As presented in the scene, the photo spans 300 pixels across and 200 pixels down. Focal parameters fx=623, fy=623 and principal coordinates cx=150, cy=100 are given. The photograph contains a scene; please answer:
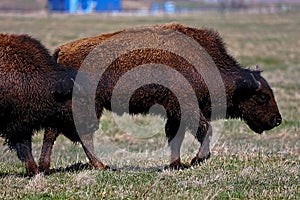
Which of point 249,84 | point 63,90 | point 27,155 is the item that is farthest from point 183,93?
point 27,155

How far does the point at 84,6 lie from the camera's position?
Result: 10075 centimetres

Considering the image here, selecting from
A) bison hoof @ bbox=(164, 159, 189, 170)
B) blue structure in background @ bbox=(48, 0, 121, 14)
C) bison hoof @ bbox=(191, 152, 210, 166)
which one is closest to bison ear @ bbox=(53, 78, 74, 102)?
bison hoof @ bbox=(164, 159, 189, 170)

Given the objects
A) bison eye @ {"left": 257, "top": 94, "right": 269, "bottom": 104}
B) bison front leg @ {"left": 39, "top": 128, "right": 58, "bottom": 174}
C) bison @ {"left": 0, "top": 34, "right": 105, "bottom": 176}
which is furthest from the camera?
bison eye @ {"left": 257, "top": 94, "right": 269, "bottom": 104}

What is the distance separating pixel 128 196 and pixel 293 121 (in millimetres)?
9186

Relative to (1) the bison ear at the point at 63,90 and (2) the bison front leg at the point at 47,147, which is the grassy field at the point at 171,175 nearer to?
(2) the bison front leg at the point at 47,147

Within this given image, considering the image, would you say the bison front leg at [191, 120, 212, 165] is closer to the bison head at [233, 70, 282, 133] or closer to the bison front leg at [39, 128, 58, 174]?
the bison head at [233, 70, 282, 133]

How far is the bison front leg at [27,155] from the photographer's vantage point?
907 cm

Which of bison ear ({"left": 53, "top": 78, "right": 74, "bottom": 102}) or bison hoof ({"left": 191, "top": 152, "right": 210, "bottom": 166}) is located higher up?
bison ear ({"left": 53, "top": 78, "right": 74, "bottom": 102})

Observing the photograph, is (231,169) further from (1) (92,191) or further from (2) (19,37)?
(2) (19,37)

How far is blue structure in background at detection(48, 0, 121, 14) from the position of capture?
98.1 metres

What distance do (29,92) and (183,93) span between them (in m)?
2.47

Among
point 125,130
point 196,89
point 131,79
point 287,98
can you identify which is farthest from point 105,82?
point 287,98

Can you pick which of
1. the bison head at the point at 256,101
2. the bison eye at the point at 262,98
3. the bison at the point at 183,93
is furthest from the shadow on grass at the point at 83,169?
the bison eye at the point at 262,98

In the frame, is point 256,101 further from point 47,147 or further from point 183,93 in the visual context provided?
point 47,147
